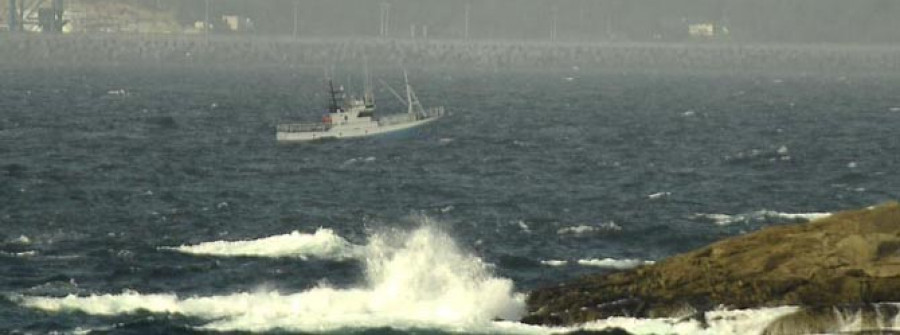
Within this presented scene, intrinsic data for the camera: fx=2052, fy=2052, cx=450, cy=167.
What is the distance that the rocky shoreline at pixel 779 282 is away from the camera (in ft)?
172

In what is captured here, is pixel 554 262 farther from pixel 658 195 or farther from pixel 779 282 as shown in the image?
pixel 658 195

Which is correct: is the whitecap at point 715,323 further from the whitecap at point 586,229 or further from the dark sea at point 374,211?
the whitecap at point 586,229

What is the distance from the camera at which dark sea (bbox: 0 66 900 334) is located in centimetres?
5872

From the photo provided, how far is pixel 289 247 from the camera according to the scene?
7469 cm

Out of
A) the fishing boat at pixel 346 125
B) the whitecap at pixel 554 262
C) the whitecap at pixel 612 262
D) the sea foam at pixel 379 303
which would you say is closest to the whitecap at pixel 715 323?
the sea foam at pixel 379 303

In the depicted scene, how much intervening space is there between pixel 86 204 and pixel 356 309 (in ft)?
118

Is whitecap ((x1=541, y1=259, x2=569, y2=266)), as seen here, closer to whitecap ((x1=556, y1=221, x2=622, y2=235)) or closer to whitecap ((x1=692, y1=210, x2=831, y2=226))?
whitecap ((x1=556, y1=221, x2=622, y2=235))

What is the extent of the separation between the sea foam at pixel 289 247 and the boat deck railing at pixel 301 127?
64.4 m

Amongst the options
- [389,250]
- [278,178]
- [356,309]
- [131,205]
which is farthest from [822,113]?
[356,309]

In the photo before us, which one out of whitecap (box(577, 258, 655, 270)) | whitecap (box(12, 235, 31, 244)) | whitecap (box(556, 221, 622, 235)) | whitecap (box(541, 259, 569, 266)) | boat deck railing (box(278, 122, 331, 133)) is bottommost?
boat deck railing (box(278, 122, 331, 133))

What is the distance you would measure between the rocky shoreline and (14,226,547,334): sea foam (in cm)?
154

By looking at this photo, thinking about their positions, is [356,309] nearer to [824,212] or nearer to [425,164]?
[824,212]

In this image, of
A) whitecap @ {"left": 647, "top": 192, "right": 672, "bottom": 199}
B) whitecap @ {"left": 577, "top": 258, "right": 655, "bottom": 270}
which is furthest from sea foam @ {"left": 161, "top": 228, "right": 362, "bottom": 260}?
whitecap @ {"left": 647, "top": 192, "right": 672, "bottom": 199}

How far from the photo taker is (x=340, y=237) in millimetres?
77938
